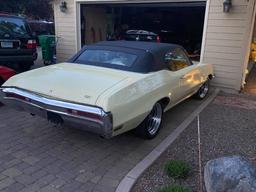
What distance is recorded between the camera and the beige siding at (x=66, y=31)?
9.76m

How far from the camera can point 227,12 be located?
7094 mm

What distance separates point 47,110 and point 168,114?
2.70 metres

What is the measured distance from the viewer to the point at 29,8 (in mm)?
23094

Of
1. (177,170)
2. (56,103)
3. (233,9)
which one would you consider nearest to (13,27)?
(56,103)

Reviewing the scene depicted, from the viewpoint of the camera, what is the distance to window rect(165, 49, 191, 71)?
4871 millimetres

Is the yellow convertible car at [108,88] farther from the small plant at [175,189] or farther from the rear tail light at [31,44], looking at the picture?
the rear tail light at [31,44]

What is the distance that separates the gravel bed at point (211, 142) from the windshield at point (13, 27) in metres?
5.57

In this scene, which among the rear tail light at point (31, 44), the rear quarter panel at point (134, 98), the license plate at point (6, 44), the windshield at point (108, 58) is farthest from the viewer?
the rear tail light at point (31, 44)

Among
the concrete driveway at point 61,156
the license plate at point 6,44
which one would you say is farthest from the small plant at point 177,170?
the license plate at point 6,44

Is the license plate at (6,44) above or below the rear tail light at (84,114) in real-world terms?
above

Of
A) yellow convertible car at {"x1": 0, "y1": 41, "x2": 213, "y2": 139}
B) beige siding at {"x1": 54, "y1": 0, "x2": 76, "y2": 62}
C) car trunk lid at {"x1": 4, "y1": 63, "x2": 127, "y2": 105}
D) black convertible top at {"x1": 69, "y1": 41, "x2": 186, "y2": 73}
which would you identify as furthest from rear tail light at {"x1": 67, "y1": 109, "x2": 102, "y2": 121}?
beige siding at {"x1": 54, "y1": 0, "x2": 76, "y2": 62}

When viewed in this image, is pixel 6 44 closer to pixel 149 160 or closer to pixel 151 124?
pixel 151 124

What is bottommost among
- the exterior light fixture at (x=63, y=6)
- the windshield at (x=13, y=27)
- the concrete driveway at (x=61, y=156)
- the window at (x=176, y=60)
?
the concrete driveway at (x=61, y=156)

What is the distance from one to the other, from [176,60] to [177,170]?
2441 mm
